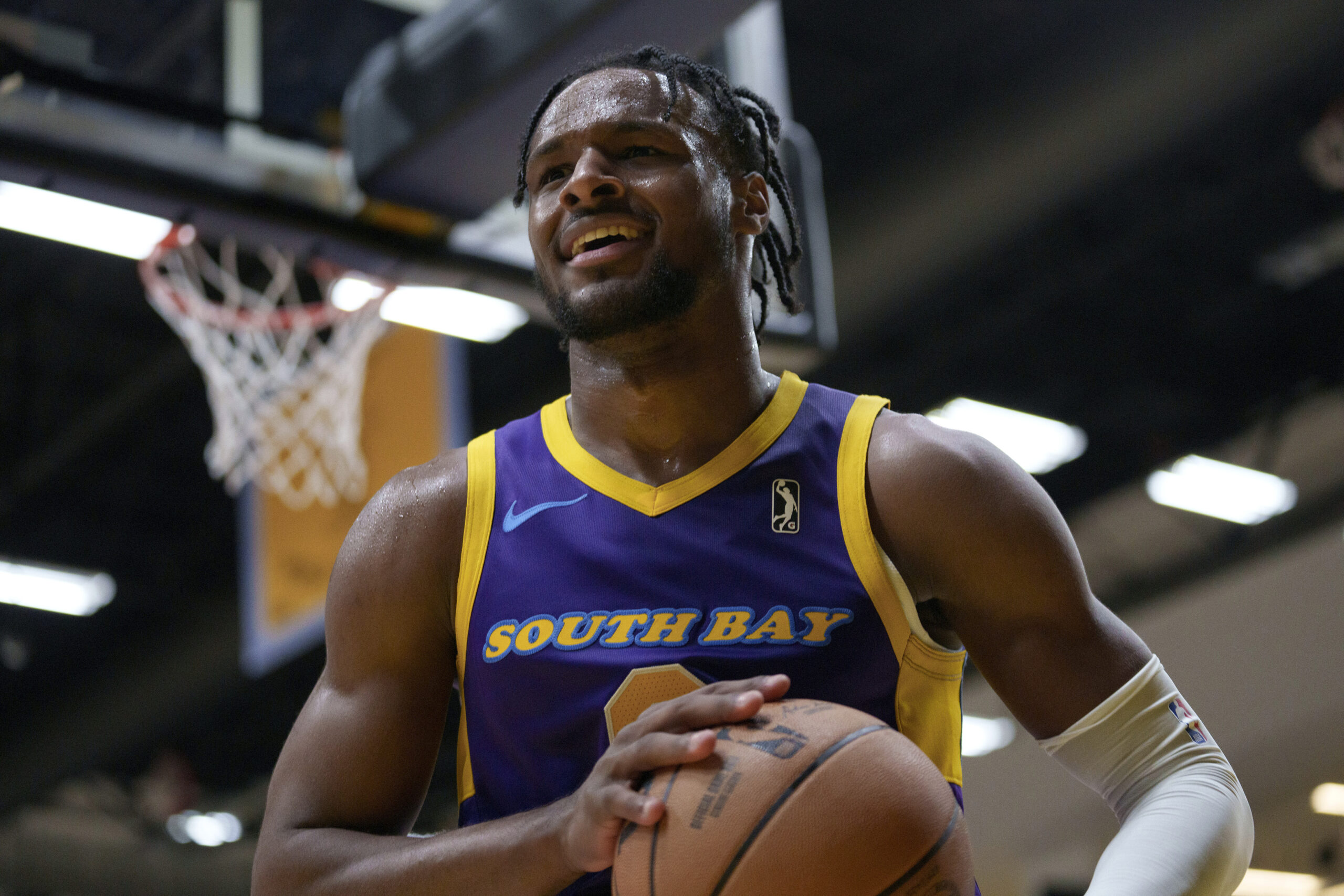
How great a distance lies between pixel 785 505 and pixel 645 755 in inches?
22.0

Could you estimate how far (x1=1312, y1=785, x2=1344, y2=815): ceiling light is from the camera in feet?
44.6

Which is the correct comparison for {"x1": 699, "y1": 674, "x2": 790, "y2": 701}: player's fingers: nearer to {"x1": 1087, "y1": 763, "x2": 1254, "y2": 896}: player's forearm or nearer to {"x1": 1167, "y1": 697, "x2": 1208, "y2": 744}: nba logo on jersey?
{"x1": 1087, "y1": 763, "x2": 1254, "y2": 896}: player's forearm

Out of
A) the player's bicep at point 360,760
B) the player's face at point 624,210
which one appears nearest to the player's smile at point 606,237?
the player's face at point 624,210

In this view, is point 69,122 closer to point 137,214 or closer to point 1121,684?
point 137,214

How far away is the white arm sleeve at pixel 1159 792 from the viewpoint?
2.01 metres

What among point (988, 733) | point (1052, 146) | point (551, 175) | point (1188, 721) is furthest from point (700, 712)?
point (988, 733)

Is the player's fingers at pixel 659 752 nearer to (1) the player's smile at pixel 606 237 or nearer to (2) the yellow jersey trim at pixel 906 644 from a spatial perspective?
(2) the yellow jersey trim at pixel 906 644

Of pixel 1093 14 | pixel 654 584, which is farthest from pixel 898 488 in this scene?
pixel 1093 14

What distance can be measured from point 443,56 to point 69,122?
1277mm

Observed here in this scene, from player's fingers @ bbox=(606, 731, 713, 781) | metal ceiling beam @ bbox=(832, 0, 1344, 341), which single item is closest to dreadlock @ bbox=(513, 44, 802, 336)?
player's fingers @ bbox=(606, 731, 713, 781)

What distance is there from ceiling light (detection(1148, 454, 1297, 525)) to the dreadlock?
32.6 ft

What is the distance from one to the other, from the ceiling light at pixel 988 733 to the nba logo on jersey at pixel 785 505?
42.4 ft

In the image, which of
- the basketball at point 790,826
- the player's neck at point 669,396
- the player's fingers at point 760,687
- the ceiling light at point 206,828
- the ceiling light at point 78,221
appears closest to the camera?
the basketball at point 790,826

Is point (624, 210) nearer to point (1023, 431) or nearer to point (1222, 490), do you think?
point (1023, 431)
